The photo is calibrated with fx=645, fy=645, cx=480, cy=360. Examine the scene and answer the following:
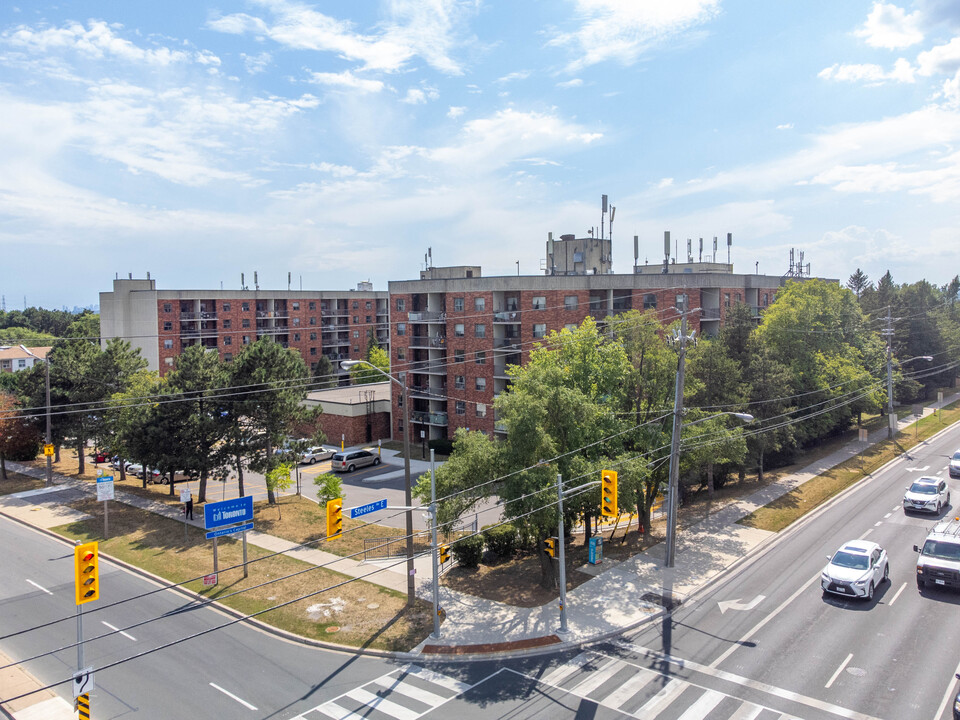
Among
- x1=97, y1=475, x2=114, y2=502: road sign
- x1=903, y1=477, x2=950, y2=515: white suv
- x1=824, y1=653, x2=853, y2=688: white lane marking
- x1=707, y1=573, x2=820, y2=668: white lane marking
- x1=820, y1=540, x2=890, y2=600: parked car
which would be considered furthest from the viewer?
x1=903, y1=477, x2=950, y2=515: white suv

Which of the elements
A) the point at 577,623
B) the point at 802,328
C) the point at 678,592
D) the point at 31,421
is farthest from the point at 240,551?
the point at 802,328

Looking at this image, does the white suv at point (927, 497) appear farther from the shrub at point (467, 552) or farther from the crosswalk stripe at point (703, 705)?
the shrub at point (467, 552)

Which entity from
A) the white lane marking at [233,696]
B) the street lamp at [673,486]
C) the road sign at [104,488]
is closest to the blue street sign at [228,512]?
the white lane marking at [233,696]

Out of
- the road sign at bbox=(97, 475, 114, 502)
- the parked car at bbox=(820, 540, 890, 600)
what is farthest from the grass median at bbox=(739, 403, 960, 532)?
the road sign at bbox=(97, 475, 114, 502)

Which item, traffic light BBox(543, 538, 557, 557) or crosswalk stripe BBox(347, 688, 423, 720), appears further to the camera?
traffic light BBox(543, 538, 557, 557)

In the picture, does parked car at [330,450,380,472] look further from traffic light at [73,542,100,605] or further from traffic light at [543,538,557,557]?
traffic light at [73,542,100,605]

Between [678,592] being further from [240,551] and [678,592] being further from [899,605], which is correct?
[240,551]

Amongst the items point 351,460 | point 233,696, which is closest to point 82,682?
point 233,696
